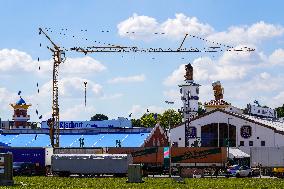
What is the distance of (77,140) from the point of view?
404 feet

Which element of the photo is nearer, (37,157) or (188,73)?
(37,157)

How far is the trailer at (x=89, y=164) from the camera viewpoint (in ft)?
254

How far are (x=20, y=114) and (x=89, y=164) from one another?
80877 millimetres

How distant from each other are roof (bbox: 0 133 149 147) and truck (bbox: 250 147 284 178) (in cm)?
2576

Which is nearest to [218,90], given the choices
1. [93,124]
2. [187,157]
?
[93,124]

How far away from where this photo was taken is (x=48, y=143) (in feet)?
409

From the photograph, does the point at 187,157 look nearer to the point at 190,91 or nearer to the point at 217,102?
the point at 190,91

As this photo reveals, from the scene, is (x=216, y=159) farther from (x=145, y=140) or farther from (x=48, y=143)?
(x=48, y=143)

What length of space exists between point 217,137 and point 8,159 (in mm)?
75194

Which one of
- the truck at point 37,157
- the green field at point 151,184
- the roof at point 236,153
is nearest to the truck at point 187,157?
the roof at point 236,153

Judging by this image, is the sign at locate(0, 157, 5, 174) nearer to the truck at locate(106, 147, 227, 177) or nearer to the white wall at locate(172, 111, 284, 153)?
the truck at locate(106, 147, 227, 177)

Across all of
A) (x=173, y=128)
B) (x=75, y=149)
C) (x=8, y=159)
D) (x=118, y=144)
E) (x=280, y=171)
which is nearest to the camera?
(x=8, y=159)

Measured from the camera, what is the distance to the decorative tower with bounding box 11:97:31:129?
156 metres

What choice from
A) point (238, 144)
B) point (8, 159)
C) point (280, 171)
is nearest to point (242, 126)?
point (238, 144)
